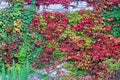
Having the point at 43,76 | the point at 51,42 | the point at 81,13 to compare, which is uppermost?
the point at 81,13

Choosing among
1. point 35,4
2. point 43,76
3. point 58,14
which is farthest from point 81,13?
point 43,76

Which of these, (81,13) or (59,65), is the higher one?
(81,13)

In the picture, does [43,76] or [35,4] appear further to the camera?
[35,4]

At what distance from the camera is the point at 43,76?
6.96 m

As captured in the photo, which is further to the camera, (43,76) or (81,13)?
(81,13)

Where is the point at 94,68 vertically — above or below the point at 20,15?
below

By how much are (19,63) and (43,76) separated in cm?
56

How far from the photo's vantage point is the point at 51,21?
24.5ft

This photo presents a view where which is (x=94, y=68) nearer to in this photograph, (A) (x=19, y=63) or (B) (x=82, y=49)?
(B) (x=82, y=49)

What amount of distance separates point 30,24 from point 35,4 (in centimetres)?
46

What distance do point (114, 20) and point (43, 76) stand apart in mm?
1927

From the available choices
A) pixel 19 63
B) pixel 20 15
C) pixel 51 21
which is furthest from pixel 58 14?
pixel 19 63

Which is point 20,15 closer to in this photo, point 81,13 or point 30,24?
point 30,24

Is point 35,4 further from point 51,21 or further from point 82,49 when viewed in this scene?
point 82,49
